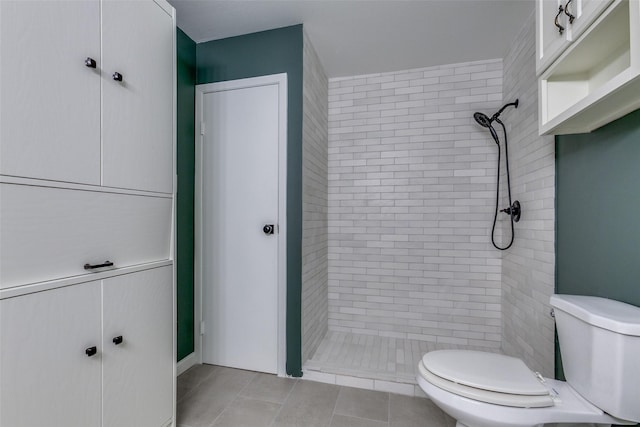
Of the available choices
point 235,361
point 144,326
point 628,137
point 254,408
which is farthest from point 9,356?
point 628,137

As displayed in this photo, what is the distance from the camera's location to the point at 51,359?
3.09 ft

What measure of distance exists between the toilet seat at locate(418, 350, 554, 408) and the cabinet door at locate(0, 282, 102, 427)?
4.21ft

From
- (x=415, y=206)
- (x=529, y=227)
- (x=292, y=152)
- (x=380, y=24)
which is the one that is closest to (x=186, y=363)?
(x=292, y=152)

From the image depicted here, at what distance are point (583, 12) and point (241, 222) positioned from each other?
2019 mm

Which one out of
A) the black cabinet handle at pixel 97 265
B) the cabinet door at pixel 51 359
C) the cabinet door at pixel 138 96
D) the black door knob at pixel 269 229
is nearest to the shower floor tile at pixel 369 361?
the black door knob at pixel 269 229

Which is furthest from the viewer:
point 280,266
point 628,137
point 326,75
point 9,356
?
point 326,75

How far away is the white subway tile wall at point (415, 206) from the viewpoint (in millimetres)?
2480

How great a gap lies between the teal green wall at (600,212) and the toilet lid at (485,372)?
489 millimetres

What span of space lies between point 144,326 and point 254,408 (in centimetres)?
85

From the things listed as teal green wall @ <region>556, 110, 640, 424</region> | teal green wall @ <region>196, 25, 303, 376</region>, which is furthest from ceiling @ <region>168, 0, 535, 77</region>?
teal green wall @ <region>556, 110, 640, 424</region>

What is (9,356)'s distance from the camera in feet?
2.74

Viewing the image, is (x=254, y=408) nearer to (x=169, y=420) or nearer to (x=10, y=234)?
(x=169, y=420)

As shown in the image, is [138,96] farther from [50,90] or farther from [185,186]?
[185,186]

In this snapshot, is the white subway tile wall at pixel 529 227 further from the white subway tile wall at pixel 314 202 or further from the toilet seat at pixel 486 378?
the white subway tile wall at pixel 314 202
